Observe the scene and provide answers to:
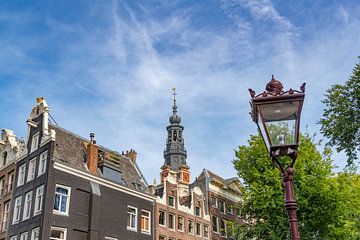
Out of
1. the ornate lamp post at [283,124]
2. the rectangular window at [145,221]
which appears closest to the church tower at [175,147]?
the rectangular window at [145,221]

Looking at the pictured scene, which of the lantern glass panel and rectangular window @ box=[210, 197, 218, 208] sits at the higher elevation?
rectangular window @ box=[210, 197, 218, 208]

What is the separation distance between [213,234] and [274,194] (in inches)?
605

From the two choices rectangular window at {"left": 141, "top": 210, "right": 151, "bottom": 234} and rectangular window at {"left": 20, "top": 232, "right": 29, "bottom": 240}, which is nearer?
rectangular window at {"left": 20, "top": 232, "right": 29, "bottom": 240}

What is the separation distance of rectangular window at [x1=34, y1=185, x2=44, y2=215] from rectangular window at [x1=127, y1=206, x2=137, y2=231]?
8.13 metres

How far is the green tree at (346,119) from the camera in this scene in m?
19.8

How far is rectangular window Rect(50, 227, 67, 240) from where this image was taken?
101ft

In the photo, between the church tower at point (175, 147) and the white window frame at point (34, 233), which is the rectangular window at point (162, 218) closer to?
the white window frame at point (34, 233)

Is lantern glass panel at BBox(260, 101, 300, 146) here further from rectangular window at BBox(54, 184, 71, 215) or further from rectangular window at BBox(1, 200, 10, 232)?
rectangular window at BBox(1, 200, 10, 232)

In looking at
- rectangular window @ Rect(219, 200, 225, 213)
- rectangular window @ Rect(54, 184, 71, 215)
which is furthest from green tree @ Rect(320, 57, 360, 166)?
rectangular window @ Rect(219, 200, 225, 213)

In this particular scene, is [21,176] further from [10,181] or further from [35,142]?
[35,142]

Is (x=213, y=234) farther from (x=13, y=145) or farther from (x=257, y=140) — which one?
(x=13, y=145)

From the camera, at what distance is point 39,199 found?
32.1 metres

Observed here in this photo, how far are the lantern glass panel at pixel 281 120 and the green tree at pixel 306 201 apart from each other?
2531 centimetres

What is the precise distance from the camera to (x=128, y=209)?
1474 inches
